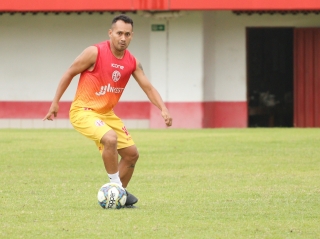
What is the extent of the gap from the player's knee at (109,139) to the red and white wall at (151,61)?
15749 mm

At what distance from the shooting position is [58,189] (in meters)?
11.7

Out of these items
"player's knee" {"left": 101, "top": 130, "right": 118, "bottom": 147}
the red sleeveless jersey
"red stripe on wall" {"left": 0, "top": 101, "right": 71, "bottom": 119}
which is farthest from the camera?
"red stripe on wall" {"left": 0, "top": 101, "right": 71, "bottom": 119}

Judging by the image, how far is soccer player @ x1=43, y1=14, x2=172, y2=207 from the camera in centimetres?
980

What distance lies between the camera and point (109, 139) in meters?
9.48

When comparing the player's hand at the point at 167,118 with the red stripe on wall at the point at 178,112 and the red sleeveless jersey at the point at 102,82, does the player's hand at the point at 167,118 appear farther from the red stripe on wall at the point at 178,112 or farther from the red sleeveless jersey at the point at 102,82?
the red stripe on wall at the point at 178,112

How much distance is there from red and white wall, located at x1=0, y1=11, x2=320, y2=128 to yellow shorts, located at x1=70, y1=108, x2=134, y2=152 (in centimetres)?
1526

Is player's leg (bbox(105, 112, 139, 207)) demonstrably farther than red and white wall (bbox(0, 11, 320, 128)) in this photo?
No

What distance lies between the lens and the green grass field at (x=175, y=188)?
8.36 meters

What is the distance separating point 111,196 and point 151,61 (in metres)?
16.2

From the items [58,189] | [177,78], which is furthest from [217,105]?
[58,189]
